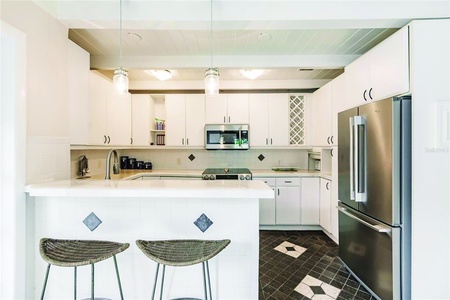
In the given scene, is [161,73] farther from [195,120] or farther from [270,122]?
[270,122]

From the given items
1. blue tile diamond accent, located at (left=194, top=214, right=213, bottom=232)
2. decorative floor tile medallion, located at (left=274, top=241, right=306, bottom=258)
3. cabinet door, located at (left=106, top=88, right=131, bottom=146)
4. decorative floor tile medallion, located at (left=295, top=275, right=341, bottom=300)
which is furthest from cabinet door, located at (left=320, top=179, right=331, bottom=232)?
cabinet door, located at (left=106, top=88, right=131, bottom=146)

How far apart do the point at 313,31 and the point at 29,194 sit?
2821 mm

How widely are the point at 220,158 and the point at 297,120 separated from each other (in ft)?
5.16

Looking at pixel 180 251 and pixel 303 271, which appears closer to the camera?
pixel 180 251

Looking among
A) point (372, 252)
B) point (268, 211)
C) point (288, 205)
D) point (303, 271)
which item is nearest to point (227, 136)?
point (268, 211)

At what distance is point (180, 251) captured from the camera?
1.28 m

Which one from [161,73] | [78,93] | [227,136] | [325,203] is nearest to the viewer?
[78,93]

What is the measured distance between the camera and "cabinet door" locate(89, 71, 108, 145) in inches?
99.9

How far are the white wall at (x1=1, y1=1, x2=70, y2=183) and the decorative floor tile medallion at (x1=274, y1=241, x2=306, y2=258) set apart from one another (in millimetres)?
2588

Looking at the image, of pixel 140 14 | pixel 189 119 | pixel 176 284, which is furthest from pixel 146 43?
pixel 176 284

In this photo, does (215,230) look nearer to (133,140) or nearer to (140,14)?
(140,14)

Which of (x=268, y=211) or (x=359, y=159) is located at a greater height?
(x=359, y=159)

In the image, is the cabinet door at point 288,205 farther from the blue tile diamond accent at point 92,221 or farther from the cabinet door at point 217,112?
the blue tile diamond accent at point 92,221

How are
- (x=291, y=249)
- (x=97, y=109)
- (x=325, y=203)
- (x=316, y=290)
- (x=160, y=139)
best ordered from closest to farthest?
(x=316, y=290)
(x=97, y=109)
(x=291, y=249)
(x=325, y=203)
(x=160, y=139)
